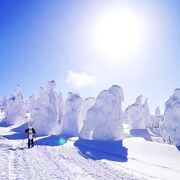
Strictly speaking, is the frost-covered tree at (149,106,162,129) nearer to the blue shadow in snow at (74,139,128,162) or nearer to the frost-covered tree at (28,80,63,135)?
the frost-covered tree at (28,80,63,135)

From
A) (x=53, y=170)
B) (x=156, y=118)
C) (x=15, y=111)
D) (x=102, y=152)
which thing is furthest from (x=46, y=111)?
(x=156, y=118)

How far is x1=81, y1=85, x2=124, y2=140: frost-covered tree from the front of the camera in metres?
51.2

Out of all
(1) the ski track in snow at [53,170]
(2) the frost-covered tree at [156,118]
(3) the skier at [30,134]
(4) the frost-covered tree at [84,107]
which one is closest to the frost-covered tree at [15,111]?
(4) the frost-covered tree at [84,107]

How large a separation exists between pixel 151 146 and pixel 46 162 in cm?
1964

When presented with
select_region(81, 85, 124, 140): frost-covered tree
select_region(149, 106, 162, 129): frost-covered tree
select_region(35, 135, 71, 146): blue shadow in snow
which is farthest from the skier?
select_region(149, 106, 162, 129): frost-covered tree

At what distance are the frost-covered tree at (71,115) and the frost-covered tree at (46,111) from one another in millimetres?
2328

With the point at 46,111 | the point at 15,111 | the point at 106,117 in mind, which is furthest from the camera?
the point at 15,111

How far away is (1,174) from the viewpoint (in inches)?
528

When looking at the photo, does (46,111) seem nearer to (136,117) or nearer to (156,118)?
(136,117)

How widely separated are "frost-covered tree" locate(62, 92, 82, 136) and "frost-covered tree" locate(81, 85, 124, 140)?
10107 mm

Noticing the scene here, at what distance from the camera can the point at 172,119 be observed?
50625 millimetres

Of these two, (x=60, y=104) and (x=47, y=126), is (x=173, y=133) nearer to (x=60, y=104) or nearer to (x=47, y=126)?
Result: (x=47, y=126)

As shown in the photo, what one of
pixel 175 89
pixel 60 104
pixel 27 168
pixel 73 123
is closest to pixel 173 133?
pixel 175 89

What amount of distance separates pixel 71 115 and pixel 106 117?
14527mm
